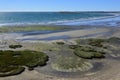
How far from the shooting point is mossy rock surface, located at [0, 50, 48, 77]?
18.5m

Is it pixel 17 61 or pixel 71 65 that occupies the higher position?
pixel 71 65

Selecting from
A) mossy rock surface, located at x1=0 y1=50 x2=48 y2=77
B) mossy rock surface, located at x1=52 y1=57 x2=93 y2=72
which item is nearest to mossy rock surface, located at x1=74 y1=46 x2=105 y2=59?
mossy rock surface, located at x1=52 y1=57 x2=93 y2=72

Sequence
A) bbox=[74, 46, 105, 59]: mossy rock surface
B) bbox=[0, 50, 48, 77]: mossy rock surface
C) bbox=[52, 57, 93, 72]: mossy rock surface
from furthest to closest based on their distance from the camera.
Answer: bbox=[74, 46, 105, 59]: mossy rock surface, bbox=[52, 57, 93, 72]: mossy rock surface, bbox=[0, 50, 48, 77]: mossy rock surface

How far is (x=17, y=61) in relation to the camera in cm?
2130

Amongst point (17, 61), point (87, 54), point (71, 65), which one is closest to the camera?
point (71, 65)

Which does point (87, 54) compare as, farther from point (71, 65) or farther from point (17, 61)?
point (17, 61)

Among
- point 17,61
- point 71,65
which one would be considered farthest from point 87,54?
point 17,61

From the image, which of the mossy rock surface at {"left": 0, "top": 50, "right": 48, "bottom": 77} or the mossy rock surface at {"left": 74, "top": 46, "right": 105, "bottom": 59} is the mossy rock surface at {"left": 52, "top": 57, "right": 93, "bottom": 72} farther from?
the mossy rock surface at {"left": 0, "top": 50, "right": 48, "bottom": 77}

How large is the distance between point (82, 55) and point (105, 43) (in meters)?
8.79

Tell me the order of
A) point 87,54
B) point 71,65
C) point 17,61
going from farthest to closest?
point 87,54 → point 17,61 → point 71,65

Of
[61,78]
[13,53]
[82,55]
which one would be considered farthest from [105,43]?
[61,78]

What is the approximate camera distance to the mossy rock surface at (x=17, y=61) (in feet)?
60.6

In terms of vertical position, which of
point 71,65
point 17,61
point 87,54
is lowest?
point 87,54

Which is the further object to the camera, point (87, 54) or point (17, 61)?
point (87, 54)
